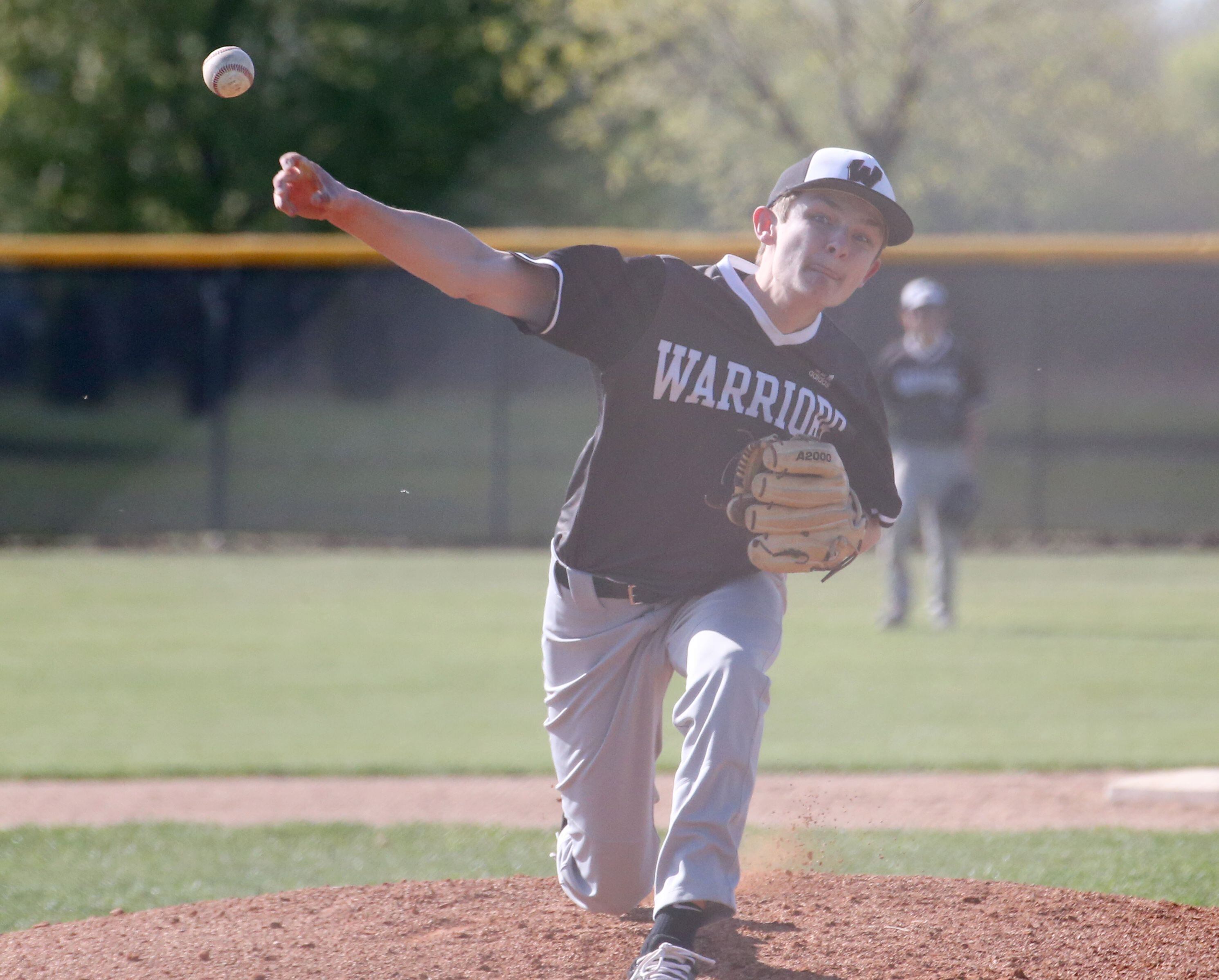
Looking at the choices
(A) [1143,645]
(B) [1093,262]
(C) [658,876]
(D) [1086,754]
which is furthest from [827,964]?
(B) [1093,262]

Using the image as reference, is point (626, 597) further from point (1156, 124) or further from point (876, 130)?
point (1156, 124)

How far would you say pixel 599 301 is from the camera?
9.71ft

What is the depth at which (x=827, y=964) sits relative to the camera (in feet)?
10.1

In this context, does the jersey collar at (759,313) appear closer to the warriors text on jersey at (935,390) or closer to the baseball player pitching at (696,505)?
the baseball player pitching at (696,505)

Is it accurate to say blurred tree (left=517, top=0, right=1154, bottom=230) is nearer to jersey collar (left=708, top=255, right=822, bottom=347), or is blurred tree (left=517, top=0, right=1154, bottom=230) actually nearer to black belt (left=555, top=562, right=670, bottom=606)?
jersey collar (left=708, top=255, right=822, bottom=347)

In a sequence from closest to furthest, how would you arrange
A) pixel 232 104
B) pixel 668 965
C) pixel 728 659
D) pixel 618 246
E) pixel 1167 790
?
pixel 668 965, pixel 728 659, pixel 1167 790, pixel 618 246, pixel 232 104

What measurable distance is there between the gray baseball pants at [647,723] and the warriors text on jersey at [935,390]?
19.4 ft

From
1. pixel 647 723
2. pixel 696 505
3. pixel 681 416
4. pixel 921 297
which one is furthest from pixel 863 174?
pixel 921 297

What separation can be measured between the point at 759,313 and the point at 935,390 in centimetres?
610

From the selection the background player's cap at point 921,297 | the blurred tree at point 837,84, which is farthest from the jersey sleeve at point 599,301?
the blurred tree at point 837,84

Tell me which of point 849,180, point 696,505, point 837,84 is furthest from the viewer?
point 837,84

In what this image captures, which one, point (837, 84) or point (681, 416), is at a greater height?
point (837, 84)

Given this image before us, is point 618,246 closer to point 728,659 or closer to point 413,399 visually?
point 413,399

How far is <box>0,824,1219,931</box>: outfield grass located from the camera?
4270mm
